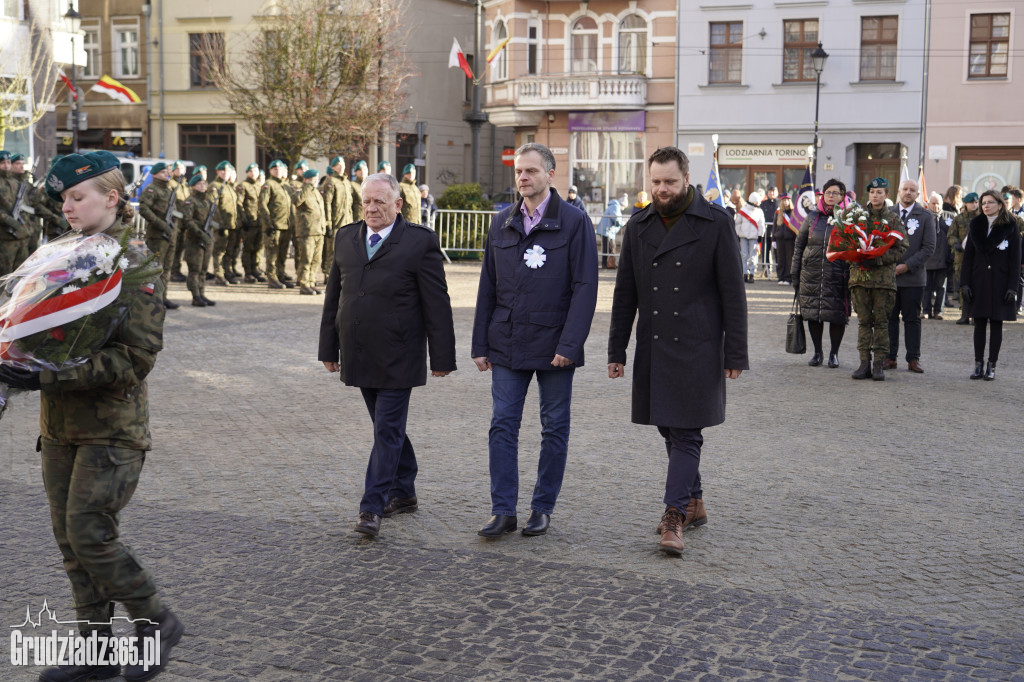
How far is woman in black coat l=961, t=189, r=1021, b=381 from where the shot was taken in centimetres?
1201

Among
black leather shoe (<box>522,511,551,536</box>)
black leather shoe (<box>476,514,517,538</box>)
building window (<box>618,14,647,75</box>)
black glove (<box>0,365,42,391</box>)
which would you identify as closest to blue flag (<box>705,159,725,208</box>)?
black leather shoe (<box>522,511,551,536</box>)

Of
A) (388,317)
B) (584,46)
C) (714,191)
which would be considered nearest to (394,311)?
(388,317)

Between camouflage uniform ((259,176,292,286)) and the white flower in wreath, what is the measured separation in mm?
15155

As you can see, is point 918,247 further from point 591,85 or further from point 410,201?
point 591,85

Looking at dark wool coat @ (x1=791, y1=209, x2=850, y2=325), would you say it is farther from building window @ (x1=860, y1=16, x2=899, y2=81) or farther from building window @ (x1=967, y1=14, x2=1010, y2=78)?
building window @ (x1=860, y1=16, x2=899, y2=81)

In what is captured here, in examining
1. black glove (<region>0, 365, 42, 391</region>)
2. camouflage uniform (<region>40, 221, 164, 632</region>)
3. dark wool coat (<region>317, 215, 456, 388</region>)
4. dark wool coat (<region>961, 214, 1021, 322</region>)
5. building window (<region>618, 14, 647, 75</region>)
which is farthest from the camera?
building window (<region>618, 14, 647, 75</region>)

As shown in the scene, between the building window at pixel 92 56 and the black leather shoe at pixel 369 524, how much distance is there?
45.1 metres

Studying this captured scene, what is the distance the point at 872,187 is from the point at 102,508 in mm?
9272

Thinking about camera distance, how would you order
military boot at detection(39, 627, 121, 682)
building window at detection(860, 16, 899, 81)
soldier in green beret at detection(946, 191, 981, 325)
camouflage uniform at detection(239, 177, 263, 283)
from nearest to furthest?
military boot at detection(39, 627, 121, 682) → soldier in green beret at detection(946, 191, 981, 325) → camouflage uniform at detection(239, 177, 263, 283) → building window at detection(860, 16, 899, 81)

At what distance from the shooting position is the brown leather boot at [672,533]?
594cm

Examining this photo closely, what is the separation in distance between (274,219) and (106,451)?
17.1m

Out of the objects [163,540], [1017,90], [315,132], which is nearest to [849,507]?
[163,540]

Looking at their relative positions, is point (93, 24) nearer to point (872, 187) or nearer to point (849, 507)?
point (872, 187)

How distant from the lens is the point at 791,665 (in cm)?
454
